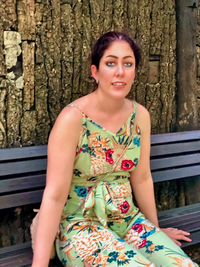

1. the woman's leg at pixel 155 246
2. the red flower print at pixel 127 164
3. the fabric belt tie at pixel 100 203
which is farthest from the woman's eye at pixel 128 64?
the woman's leg at pixel 155 246

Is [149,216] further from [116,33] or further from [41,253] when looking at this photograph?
[116,33]

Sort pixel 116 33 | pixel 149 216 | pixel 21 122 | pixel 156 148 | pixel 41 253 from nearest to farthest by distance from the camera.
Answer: pixel 41 253 < pixel 116 33 < pixel 149 216 < pixel 21 122 < pixel 156 148

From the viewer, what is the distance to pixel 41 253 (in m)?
2.02

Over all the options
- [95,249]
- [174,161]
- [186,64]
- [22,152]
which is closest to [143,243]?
[95,249]

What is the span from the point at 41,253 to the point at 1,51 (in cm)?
134

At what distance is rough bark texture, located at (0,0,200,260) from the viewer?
2680 mm

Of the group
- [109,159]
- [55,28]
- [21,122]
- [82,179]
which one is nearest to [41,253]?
[82,179]

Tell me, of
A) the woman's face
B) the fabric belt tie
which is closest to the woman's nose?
the woman's face

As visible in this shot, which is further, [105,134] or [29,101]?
[29,101]

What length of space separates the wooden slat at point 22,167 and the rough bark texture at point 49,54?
258 millimetres

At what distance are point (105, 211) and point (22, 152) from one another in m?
0.70

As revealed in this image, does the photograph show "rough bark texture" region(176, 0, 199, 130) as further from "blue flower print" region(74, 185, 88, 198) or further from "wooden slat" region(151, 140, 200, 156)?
"blue flower print" region(74, 185, 88, 198)

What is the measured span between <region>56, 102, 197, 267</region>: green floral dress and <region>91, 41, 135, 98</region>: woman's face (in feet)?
0.71

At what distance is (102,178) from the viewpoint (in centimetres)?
234
